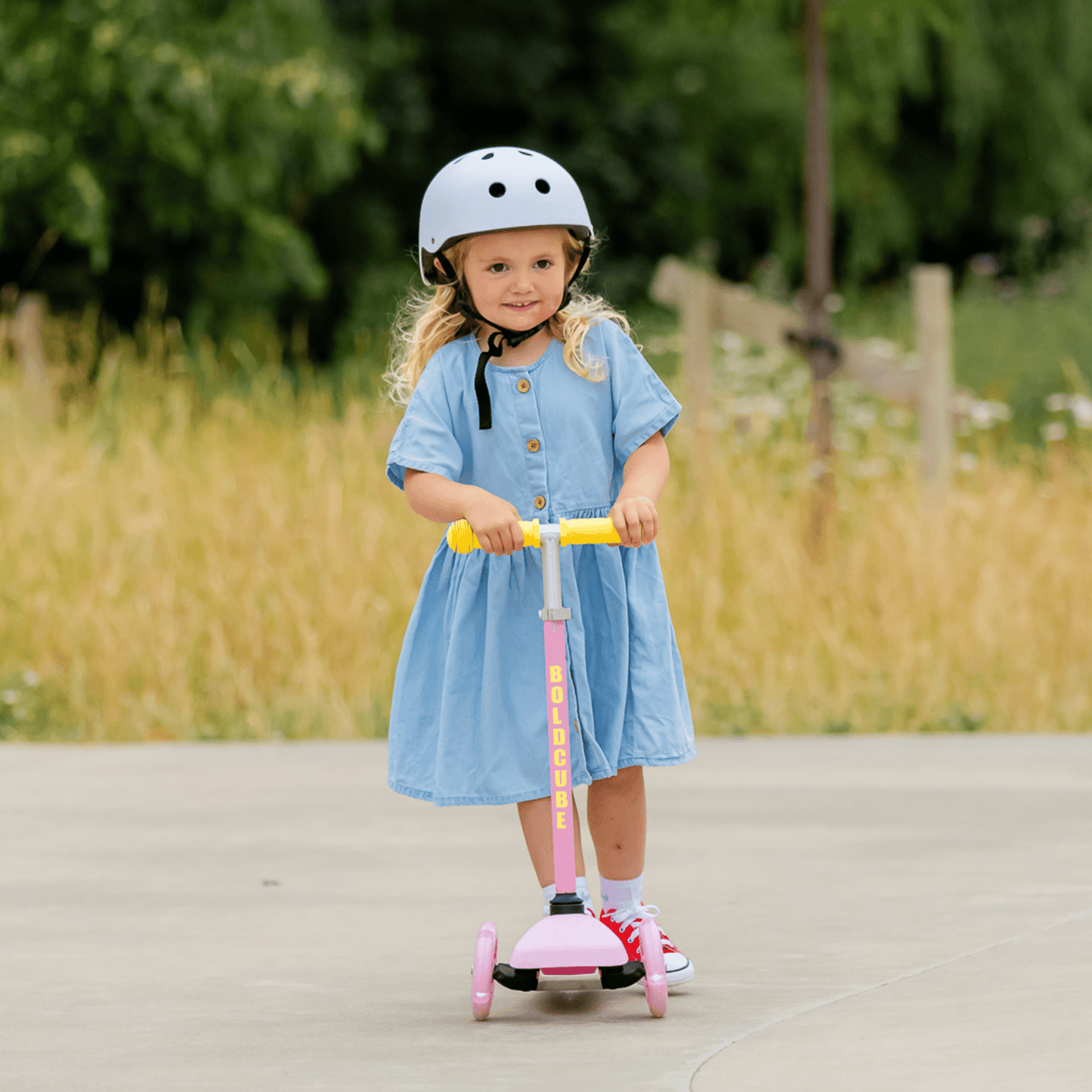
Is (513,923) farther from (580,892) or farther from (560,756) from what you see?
(560,756)

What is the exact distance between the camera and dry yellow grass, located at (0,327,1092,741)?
6574mm

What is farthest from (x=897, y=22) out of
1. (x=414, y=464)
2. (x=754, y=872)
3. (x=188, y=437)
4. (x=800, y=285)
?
(x=800, y=285)

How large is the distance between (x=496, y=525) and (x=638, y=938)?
85cm

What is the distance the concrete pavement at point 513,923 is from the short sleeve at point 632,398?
103 cm

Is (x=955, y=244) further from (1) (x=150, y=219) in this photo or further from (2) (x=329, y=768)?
(2) (x=329, y=768)

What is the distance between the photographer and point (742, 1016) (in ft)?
11.0

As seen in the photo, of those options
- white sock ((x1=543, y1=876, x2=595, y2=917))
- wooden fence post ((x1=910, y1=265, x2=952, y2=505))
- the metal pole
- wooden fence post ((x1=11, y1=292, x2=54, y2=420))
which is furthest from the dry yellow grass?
white sock ((x1=543, y1=876, x2=595, y2=917))

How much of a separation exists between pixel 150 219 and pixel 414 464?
11102 mm

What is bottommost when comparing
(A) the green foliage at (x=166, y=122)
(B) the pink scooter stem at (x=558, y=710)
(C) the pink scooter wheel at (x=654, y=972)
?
(C) the pink scooter wheel at (x=654, y=972)

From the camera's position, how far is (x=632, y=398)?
143 inches

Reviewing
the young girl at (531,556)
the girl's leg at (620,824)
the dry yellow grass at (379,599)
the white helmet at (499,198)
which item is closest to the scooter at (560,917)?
the young girl at (531,556)

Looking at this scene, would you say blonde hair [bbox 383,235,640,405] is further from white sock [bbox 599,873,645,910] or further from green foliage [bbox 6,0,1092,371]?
green foliage [bbox 6,0,1092,371]

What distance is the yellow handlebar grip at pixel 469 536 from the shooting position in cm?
336

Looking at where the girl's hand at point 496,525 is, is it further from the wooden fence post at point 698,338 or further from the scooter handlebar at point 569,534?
the wooden fence post at point 698,338
